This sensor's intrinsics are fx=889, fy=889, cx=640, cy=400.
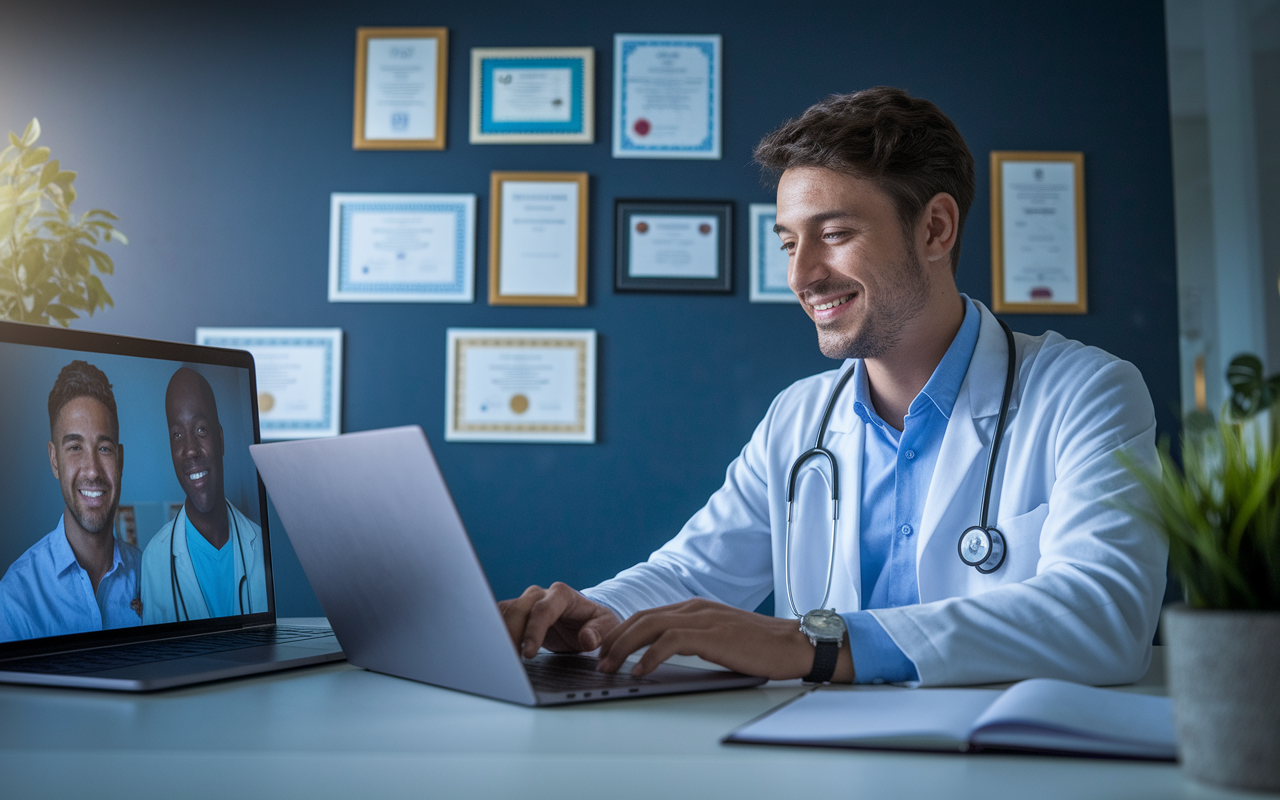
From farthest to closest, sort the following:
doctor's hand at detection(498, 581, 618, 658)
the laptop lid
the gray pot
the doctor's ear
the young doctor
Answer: the doctor's ear < the young doctor < doctor's hand at detection(498, 581, 618, 658) < the laptop lid < the gray pot

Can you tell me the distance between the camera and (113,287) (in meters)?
2.54

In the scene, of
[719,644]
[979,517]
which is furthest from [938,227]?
[719,644]

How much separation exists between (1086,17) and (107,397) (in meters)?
2.62

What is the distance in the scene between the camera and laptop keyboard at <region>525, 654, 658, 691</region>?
0.75m

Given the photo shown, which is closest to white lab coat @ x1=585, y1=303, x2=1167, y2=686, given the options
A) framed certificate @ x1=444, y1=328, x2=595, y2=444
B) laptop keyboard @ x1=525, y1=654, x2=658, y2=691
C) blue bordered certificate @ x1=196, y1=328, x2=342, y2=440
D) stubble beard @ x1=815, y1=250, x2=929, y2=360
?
stubble beard @ x1=815, y1=250, x2=929, y2=360

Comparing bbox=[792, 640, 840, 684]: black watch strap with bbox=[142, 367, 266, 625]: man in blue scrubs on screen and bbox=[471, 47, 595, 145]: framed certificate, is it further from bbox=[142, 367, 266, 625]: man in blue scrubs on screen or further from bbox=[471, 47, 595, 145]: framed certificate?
bbox=[471, 47, 595, 145]: framed certificate

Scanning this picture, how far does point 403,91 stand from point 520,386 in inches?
35.8

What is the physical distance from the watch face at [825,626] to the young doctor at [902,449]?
18 centimetres

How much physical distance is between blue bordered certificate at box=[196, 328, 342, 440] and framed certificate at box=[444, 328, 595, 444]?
1.05ft

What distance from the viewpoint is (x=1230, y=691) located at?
45 centimetres

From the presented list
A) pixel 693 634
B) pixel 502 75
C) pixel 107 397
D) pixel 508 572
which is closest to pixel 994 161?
pixel 502 75

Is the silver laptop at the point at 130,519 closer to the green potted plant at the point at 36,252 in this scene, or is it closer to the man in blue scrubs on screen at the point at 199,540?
the man in blue scrubs on screen at the point at 199,540

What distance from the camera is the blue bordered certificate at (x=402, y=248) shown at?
8.21 feet

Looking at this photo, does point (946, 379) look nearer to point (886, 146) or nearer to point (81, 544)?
point (886, 146)
